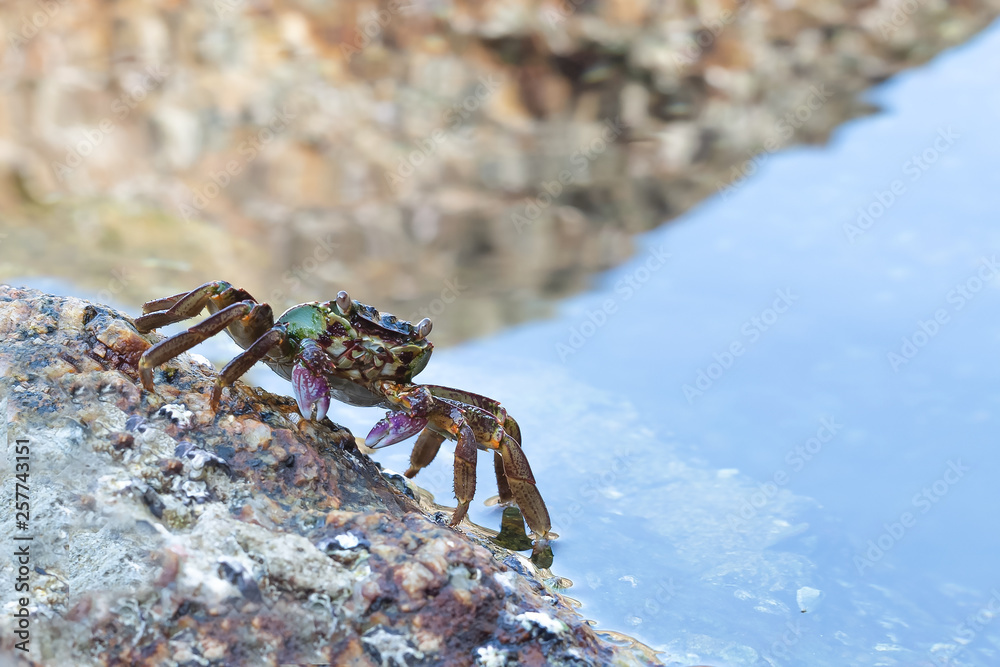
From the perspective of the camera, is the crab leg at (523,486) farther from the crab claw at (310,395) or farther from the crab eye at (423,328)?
the crab claw at (310,395)

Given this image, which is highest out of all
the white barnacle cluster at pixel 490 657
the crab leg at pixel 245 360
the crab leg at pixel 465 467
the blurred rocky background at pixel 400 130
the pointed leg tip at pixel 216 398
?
the blurred rocky background at pixel 400 130

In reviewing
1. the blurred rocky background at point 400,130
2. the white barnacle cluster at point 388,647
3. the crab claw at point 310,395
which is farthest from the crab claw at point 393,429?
the blurred rocky background at point 400,130

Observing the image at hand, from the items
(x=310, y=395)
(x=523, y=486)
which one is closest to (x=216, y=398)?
(x=310, y=395)

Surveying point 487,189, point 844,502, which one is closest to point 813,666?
point 844,502

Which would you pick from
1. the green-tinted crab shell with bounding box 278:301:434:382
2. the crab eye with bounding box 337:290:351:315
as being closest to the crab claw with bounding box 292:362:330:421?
the green-tinted crab shell with bounding box 278:301:434:382

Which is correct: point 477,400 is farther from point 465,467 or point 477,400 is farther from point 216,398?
point 216,398

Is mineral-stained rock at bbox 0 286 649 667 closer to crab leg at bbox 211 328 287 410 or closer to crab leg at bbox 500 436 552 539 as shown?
crab leg at bbox 211 328 287 410
